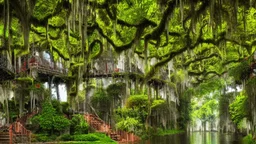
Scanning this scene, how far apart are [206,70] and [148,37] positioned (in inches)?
588

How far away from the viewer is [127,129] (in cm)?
2778

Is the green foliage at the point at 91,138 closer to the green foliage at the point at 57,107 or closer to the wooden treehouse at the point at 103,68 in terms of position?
the green foliage at the point at 57,107

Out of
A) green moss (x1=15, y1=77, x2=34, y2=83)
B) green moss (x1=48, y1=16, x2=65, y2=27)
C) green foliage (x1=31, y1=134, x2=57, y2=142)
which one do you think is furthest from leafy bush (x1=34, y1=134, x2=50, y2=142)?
green moss (x1=48, y1=16, x2=65, y2=27)

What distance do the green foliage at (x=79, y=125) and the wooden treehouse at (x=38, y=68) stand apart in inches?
177

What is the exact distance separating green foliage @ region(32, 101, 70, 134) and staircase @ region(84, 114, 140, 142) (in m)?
3.00

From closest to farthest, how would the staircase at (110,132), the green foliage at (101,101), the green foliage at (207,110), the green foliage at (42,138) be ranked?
the green foliage at (42,138), the staircase at (110,132), the green foliage at (101,101), the green foliage at (207,110)

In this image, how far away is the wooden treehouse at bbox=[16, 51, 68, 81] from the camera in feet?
88.7

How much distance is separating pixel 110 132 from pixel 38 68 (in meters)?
7.27

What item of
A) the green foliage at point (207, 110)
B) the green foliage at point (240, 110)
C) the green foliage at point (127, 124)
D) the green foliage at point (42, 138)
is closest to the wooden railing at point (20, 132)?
the green foliage at point (42, 138)

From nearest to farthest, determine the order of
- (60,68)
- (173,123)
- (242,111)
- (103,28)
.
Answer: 1. (103,28)
2. (242,111)
3. (60,68)
4. (173,123)

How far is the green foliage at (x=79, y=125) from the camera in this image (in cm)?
2480

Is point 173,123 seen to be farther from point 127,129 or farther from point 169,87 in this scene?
point 127,129

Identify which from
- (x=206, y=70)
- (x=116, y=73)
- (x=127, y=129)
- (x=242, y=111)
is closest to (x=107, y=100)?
(x=116, y=73)

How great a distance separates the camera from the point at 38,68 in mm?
27781
